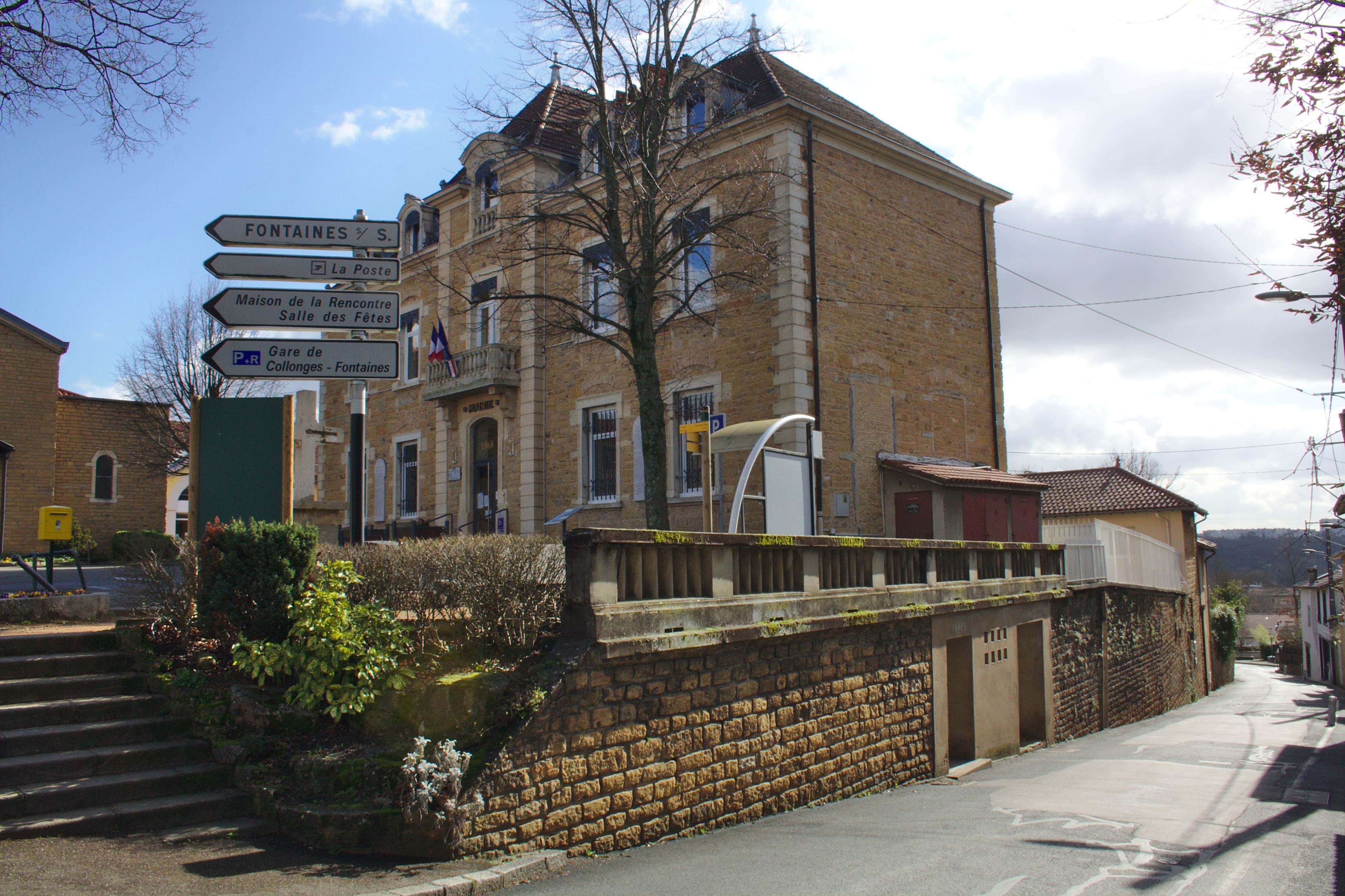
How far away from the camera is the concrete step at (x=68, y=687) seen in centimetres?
641

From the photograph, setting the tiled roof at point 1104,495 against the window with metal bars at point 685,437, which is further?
the tiled roof at point 1104,495

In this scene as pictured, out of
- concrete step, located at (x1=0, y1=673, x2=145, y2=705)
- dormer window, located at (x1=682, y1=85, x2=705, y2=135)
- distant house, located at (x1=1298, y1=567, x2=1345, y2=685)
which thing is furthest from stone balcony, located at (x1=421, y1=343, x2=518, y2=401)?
distant house, located at (x1=1298, y1=567, x2=1345, y2=685)

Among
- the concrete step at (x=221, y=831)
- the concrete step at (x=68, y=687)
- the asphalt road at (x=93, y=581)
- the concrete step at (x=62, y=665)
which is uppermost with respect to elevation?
the asphalt road at (x=93, y=581)

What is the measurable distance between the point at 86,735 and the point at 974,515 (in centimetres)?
1609

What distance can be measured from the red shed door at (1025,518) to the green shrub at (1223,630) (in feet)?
79.2

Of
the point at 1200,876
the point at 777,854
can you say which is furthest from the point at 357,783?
the point at 1200,876

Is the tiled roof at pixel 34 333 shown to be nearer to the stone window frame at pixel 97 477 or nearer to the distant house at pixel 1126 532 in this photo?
the stone window frame at pixel 97 477

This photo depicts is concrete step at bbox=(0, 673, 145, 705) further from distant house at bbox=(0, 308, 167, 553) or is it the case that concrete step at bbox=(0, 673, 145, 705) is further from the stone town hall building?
distant house at bbox=(0, 308, 167, 553)

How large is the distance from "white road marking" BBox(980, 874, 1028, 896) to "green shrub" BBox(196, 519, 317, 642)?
508cm

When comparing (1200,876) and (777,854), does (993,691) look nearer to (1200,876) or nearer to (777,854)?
(1200,876)

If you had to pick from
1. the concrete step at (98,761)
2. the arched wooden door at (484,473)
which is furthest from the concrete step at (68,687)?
the arched wooden door at (484,473)

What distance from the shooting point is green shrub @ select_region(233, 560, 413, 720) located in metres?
6.32

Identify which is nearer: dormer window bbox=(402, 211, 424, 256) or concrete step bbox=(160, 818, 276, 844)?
concrete step bbox=(160, 818, 276, 844)

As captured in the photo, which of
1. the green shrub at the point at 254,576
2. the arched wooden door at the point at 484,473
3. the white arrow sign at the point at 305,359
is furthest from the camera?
the arched wooden door at the point at 484,473
